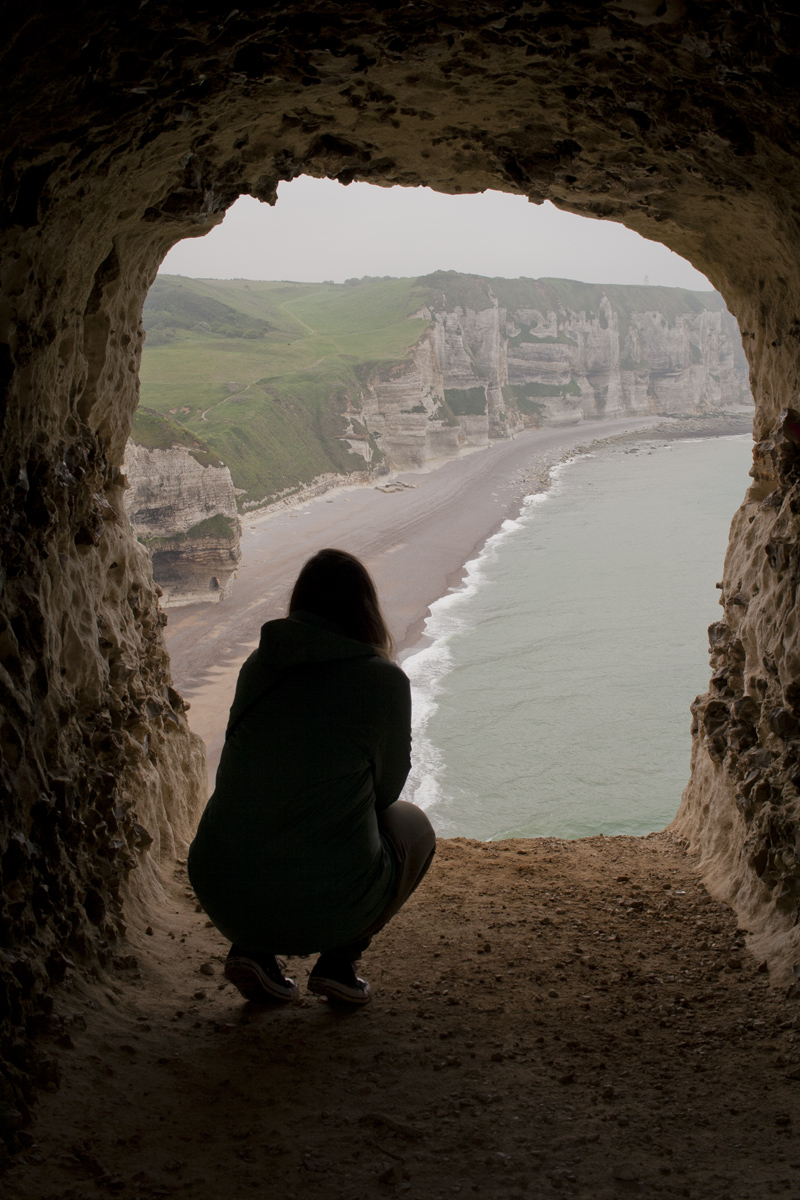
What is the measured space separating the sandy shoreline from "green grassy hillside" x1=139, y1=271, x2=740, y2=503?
3.26m

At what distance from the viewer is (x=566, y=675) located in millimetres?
23328

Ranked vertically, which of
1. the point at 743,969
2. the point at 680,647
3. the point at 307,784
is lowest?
the point at 680,647

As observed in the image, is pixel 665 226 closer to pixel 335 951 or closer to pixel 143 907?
pixel 335 951

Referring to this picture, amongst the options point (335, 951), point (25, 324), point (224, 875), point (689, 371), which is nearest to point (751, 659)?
point (335, 951)

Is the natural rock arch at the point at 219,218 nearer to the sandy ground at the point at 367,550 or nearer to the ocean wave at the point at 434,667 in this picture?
the ocean wave at the point at 434,667

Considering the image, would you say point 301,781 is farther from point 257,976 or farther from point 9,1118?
point 9,1118

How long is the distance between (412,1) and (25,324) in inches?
69.0

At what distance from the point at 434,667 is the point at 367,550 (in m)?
9.42

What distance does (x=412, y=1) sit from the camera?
2883 mm

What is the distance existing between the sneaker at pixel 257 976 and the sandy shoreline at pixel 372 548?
1268 centimetres

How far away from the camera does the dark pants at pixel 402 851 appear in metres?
3.04

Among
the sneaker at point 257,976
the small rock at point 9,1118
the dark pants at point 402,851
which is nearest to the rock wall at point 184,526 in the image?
the sneaker at point 257,976

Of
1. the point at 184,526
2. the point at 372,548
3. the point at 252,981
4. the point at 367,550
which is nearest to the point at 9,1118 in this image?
the point at 252,981

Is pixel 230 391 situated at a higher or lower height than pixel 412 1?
higher
